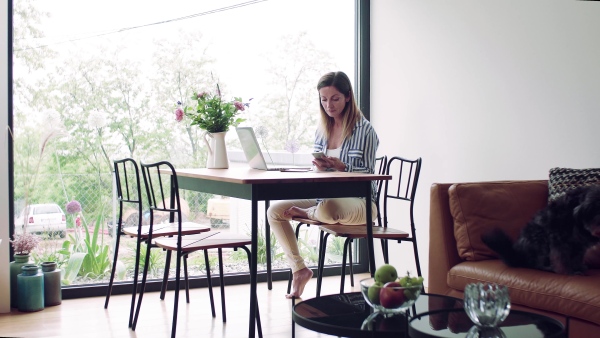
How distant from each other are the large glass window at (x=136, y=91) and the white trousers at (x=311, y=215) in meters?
0.68

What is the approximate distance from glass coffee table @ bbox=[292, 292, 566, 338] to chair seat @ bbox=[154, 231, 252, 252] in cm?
102

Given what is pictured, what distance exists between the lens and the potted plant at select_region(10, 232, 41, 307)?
4289 mm

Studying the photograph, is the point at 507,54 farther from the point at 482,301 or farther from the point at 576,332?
the point at 482,301

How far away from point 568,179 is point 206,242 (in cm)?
172

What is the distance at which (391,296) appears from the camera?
2201 mm

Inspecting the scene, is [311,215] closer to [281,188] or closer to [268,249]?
[268,249]

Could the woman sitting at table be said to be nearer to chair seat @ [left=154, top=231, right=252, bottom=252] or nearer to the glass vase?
chair seat @ [left=154, top=231, right=252, bottom=252]

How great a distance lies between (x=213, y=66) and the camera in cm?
498

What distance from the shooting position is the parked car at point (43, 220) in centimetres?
445

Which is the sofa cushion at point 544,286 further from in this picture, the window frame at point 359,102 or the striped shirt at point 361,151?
the window frame at point 359,102

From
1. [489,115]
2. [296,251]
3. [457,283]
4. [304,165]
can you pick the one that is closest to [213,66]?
[304,165]

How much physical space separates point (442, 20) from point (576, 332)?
2.47 metres

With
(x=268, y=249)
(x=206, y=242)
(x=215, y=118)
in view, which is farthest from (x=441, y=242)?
(x=215, y=118)

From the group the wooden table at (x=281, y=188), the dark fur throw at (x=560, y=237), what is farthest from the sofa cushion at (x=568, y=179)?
the wooden table at (x=281, y=188)
